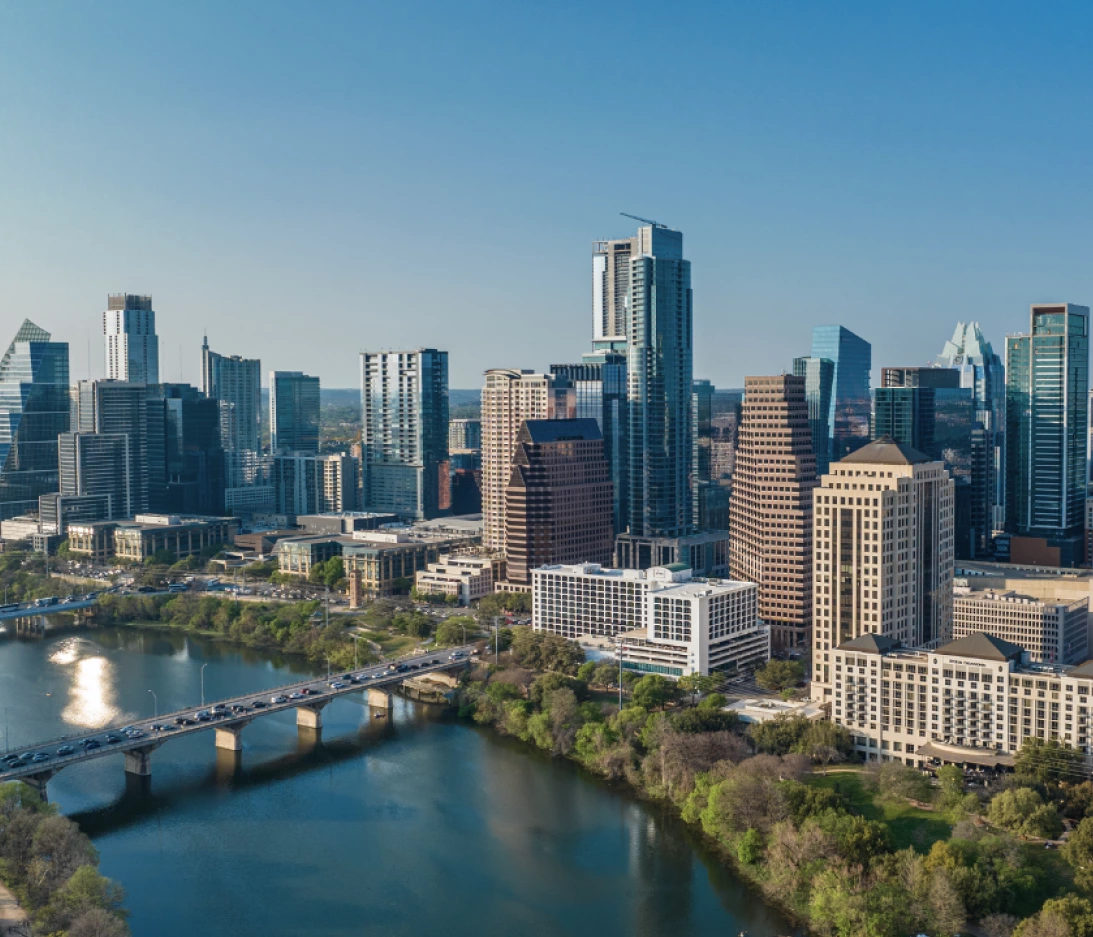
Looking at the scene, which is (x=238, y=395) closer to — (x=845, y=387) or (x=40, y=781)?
(x=845, y=387)

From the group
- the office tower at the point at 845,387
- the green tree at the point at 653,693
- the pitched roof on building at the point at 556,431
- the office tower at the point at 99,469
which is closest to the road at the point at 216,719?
the green tree at the point at 653,693

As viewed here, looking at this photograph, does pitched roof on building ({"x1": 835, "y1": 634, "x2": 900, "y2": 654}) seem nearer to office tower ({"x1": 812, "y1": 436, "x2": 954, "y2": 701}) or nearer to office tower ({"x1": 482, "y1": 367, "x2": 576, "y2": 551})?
office tower ({"x1": 812, "y1": 436, "x2": 954, "y2": 701})

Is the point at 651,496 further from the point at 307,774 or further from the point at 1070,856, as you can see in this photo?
the point at 1070,856

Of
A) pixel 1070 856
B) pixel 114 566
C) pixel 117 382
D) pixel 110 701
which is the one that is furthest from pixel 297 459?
pixel 1070 856

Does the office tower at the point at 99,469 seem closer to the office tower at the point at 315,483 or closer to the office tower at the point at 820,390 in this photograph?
the office tower at the point at 315,483

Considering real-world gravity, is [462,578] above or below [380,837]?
above

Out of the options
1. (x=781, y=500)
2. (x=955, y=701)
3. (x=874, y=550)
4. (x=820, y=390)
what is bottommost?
(x=955, y=701)

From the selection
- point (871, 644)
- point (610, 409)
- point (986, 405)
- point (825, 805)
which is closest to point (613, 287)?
point (610, 409)
